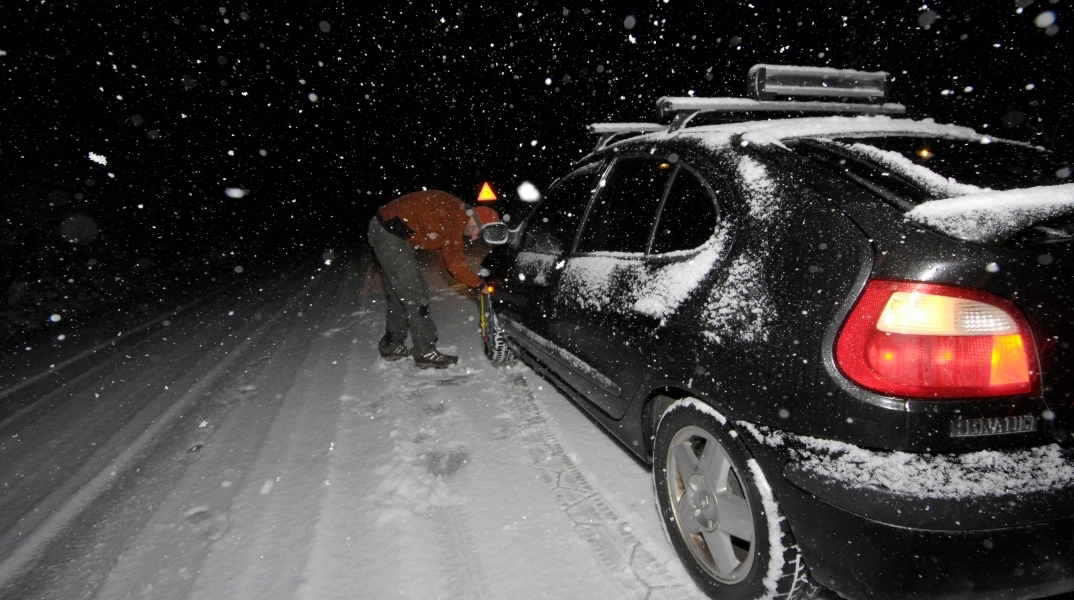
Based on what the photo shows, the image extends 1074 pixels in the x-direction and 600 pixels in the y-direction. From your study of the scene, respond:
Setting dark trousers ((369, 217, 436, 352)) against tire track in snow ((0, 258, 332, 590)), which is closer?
tire track in snow ((0, 258, 332, 590))

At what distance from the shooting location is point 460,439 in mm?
3531

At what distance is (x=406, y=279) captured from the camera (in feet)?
16.1

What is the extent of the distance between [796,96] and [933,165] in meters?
1.13

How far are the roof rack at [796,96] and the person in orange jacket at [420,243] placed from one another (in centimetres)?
209

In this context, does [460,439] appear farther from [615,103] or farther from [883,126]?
[615,103]

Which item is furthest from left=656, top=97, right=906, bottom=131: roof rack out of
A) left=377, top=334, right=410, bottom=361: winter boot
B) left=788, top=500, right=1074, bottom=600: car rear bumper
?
left=377, top=334, right=410, bottom=361: winter boot

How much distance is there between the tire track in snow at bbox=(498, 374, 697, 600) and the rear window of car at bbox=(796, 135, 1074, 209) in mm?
1608

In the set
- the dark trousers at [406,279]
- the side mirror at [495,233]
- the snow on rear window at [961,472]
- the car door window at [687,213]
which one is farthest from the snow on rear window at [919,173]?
the dark trousers at [406,279]

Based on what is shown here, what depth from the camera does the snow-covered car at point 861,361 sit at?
53.7 inches

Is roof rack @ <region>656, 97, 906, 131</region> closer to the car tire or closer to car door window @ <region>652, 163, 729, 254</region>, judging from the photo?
car door window @ <region>652, 163, 729, 254</region>

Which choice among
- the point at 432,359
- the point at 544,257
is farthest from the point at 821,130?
the point at 432,359

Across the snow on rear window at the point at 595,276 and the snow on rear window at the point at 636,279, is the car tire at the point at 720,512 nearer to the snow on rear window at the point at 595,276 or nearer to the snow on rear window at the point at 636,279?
the snow on rear window at the point at 636,279

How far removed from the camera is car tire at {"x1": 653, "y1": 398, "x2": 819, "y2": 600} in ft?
5.59

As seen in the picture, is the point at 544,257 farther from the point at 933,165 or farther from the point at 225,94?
the point at 225,94
